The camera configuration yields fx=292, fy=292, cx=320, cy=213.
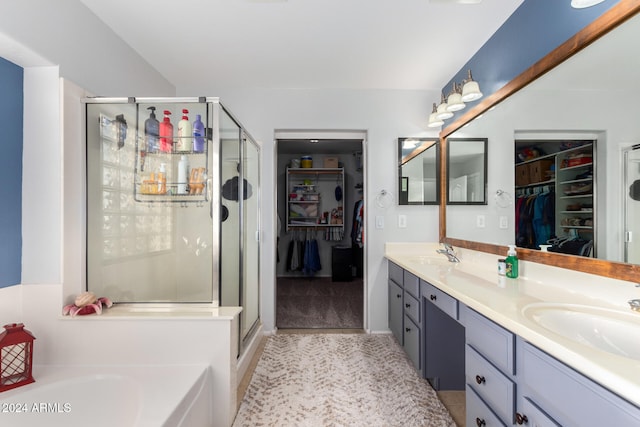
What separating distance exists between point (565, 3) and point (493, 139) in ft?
2.61

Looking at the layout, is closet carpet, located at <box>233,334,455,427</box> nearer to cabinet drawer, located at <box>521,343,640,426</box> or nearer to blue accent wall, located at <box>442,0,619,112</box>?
cabinet drawer, located at <box>521,343,640,426</box>

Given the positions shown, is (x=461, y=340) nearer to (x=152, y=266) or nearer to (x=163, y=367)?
(x=163, y=367)

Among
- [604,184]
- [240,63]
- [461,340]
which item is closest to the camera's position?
[604,184]

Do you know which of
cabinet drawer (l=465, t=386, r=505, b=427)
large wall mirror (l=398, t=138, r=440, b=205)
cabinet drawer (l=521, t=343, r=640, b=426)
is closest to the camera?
cabinet drawer (l=521, t=343, r=640, b=426)

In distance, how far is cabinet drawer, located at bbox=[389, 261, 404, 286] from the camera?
2480 mm

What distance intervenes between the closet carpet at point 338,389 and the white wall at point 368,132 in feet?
1.60

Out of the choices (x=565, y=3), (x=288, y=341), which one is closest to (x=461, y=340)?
(x=288, y=341)

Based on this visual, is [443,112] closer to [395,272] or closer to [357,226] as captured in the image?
[395,272]

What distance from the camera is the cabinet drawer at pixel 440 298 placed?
1570 millimetres

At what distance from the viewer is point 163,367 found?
1545mm

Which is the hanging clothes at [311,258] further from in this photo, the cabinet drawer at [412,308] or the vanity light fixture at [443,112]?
the vanity light fixture at [443,112]

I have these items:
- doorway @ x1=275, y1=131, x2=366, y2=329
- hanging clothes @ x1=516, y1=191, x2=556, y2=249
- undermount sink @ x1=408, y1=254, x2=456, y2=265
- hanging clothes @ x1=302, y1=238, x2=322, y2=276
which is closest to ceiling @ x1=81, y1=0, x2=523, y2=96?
hanging clothes @ x1=516, y1=191, x2=556, y2=249

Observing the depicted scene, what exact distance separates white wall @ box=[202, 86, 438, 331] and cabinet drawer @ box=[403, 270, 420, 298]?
23.8 inches

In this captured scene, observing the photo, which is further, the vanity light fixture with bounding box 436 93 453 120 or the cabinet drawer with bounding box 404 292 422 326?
the vanity light fixture with bounding box 436 93 453 120
